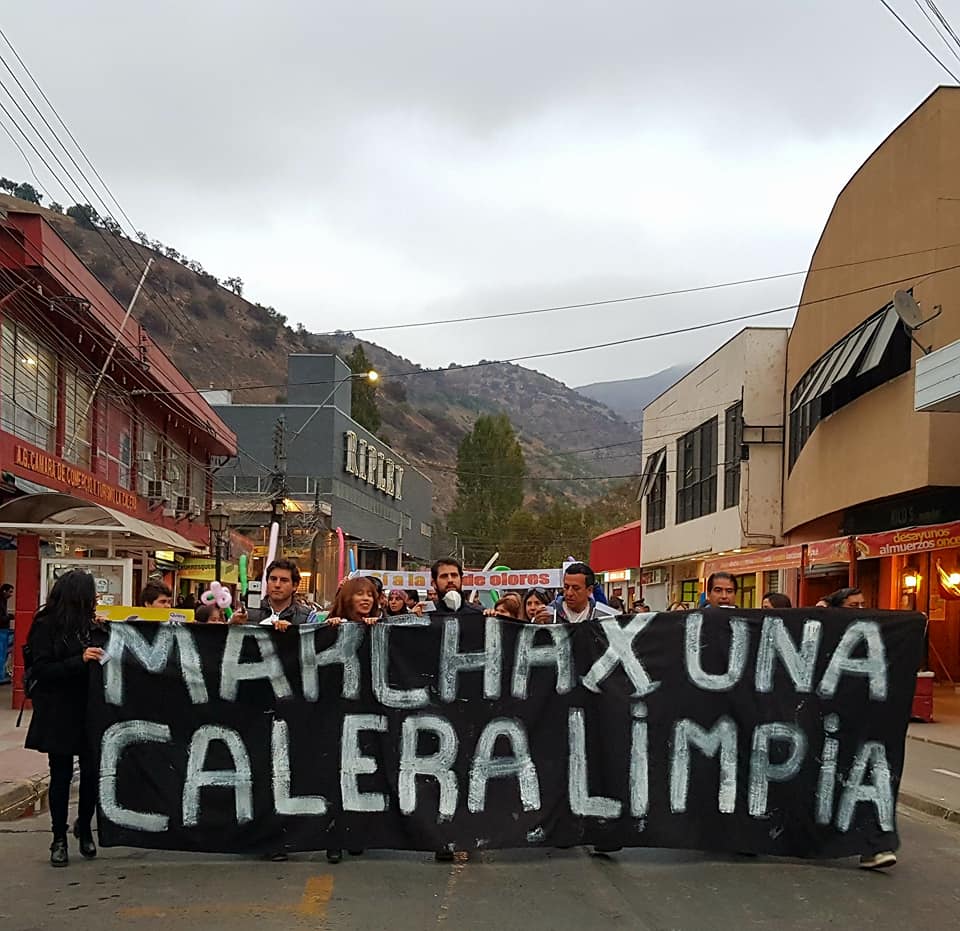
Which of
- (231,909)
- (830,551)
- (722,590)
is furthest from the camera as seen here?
(830,551)

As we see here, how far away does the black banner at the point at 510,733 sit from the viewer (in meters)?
6.69

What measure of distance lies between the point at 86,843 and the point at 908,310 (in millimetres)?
14851

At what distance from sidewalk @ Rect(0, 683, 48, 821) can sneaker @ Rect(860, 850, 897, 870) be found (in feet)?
20.0

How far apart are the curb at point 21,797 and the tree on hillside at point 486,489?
232ft

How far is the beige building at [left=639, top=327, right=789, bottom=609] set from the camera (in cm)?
3073

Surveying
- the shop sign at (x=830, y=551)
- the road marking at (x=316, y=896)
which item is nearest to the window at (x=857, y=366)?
the shop sign at (x=830, y=551)

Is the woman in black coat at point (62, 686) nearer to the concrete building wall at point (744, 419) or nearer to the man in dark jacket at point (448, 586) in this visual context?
the man in dark jacket at point (448, 586)

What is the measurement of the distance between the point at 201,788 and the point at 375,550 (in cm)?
5657

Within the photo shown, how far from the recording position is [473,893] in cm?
609

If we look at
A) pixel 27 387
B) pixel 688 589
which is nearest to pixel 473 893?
pixel 27 387

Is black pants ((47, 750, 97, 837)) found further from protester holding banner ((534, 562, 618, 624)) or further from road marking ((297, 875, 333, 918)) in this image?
protester holding banner ((534, 562, 618, 624))

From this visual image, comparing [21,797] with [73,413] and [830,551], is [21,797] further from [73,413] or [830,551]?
[73,413]

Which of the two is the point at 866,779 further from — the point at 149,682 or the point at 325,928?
the point at 149,682

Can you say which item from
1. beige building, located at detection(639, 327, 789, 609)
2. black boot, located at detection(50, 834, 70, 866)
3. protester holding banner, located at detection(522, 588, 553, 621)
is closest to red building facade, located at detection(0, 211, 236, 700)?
protester holding banner, located at detection(522, 588, 553, 621)
